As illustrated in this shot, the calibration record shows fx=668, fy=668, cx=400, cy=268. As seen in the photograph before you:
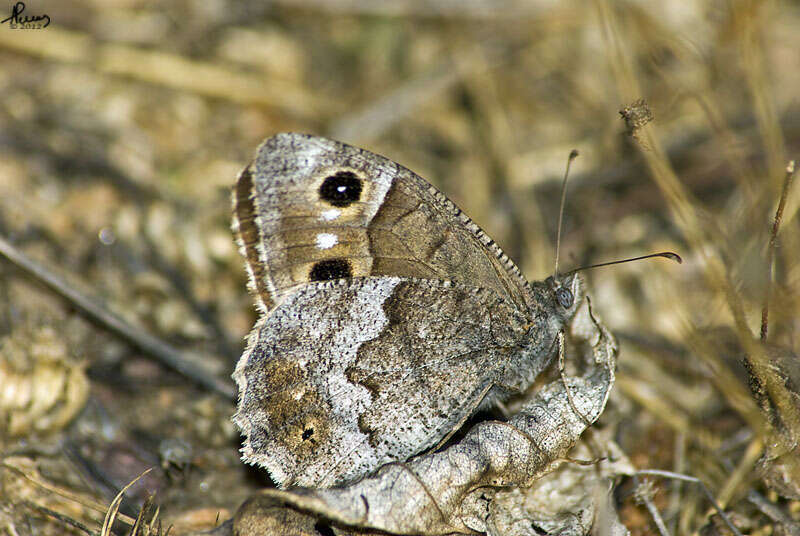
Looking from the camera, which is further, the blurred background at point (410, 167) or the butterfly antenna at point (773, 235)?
the blurred background at point (410, 167)

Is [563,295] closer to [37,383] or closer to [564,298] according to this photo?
[564,298]

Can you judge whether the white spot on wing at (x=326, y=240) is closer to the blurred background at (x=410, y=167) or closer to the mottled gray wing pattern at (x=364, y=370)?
the mottled gray wing pattern at (x=364, y=370)

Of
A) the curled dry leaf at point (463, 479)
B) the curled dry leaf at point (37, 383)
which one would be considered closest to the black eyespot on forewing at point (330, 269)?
the curled dry leaf at point (463, 479)

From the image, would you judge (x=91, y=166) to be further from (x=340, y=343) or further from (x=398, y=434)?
(x=398, y=434)

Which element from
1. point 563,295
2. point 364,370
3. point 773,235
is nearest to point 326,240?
point 364,370

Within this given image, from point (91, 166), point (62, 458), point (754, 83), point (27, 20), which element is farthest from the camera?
point (27, 20)

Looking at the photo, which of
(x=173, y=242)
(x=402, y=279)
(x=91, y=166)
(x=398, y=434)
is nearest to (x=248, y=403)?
(x=398, y=434)
